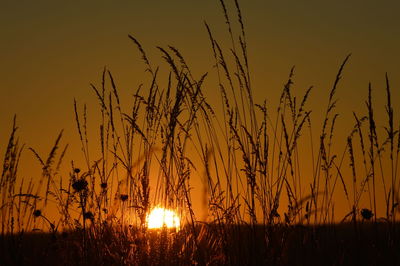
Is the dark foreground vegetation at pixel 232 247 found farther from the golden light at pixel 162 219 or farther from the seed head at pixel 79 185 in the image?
the seed head at pixel 79 185

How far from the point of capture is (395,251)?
8.03 feet

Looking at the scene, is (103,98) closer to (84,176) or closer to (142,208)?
(84,176)

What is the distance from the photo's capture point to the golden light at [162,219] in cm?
285

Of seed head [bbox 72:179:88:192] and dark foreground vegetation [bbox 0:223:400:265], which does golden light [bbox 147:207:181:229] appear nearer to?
dark foreground vegetation [bbox 0:223:400:265]

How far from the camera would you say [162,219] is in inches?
114

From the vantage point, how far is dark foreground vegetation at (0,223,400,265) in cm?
236

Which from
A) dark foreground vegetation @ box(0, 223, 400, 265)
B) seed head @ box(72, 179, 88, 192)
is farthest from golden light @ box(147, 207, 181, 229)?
seed head @ box(72, 179, 88, 192)

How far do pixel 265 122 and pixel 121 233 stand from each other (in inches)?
34.9

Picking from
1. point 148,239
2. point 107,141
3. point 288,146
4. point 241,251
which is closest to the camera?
point 241,251

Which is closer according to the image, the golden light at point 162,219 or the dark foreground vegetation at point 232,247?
the dark foreground vegetation at point 232,247

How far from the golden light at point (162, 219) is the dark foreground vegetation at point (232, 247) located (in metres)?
0.04

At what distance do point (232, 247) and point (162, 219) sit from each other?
1.93 ft

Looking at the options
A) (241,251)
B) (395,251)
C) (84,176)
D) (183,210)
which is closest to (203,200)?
(183,210)

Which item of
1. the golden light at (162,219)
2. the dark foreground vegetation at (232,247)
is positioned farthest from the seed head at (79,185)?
the golden light at (162,219)
